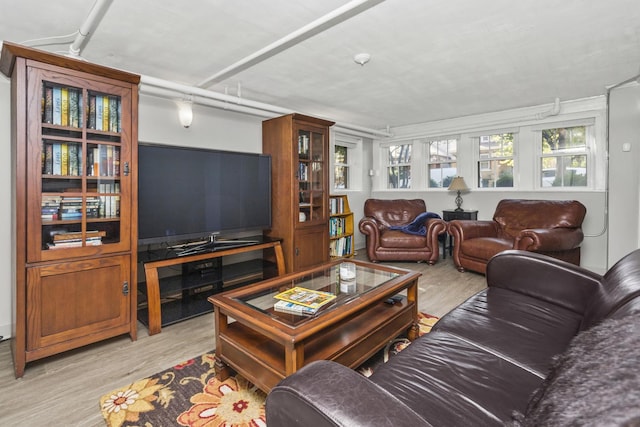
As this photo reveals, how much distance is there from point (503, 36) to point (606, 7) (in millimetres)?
566

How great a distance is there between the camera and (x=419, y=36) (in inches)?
90.3

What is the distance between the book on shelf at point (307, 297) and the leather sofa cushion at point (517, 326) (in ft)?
2.02

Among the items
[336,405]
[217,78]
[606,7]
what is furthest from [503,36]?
[336,405]

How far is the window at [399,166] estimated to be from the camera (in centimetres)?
575

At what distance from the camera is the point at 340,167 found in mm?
5625

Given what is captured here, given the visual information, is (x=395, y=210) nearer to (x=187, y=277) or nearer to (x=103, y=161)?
(x=187, y=277)

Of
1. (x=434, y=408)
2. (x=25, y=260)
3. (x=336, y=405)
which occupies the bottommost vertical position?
(x=434, y=408)

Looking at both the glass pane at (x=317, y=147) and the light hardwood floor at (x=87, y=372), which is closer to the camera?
the light hardwood floor at (x=87, y=372)

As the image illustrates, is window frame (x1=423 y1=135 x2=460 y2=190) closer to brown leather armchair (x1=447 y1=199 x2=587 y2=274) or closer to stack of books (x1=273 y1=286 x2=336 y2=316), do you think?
brown leather armchair (x1=447 y1=199 x2=587 y2=274)

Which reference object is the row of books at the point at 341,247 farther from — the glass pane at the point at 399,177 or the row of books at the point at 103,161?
the row of books at the point at 103,161

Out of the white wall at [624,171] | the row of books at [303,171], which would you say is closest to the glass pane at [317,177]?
the row of books at [303,171]

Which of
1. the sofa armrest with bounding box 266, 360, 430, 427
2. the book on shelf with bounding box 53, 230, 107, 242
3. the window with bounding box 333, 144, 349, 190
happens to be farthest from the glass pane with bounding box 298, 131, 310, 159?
the sofa armrest with bounding box 266, 360, 430, 427

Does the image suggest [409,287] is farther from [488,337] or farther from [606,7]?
[606,7]

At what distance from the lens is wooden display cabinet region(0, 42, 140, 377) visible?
1835mm
